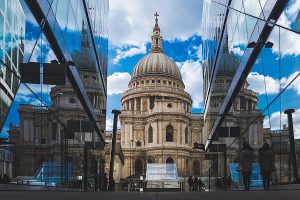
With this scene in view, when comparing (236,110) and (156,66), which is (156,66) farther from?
(236,110)

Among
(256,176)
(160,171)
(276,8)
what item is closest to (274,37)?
(276,8)

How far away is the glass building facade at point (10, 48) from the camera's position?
27.0 feet

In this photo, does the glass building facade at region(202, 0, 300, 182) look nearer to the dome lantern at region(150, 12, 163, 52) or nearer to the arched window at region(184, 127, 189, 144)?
the arched window at region(184, 127, 189, 144)

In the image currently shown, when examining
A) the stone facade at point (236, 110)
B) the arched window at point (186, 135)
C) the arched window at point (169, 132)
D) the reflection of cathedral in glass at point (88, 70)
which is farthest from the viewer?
the arched window at point (186, 135)

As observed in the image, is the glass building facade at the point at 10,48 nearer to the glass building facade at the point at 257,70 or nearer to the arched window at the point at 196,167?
the glass building facade at the point at 257,70

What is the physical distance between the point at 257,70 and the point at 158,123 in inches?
3475

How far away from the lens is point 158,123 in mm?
103750

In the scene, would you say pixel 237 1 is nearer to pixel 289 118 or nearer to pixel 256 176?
→ pixel 256 176

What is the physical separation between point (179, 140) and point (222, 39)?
3123 inches

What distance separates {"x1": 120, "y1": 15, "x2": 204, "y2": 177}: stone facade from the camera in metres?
102

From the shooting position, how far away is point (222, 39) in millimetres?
24484

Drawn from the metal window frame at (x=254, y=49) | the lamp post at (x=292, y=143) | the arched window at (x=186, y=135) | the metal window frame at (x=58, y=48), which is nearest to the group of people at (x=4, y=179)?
the metal window frame at (x=58, y=48)

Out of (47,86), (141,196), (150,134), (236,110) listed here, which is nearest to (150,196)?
(141,196)

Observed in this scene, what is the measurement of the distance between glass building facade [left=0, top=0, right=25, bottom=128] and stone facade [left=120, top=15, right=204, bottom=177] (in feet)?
295
